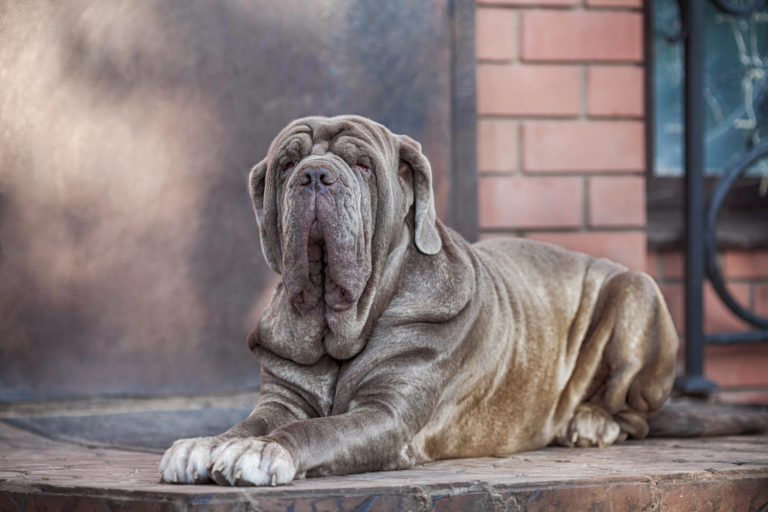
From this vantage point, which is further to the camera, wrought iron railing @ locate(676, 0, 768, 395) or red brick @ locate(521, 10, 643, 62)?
wrought iron railing @ locate(676, 0, 768, 395)

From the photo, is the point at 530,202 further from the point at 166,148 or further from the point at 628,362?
the point at 166,148

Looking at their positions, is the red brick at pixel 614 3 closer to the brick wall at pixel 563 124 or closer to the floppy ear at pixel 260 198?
the brick wall at pixel 563 124

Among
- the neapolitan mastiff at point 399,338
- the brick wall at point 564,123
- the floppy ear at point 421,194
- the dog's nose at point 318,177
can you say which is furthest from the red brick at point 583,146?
the dog's nose at point 318,177

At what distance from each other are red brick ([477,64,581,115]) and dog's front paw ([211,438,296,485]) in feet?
5.98

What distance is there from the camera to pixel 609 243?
3266mm

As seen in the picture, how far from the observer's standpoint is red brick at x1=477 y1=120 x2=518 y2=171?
10.5 feet

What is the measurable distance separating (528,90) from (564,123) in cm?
18

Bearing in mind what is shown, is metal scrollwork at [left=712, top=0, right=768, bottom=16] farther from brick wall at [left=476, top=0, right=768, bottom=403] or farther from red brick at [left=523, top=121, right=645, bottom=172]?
red brick at [left=523, top=121, right=645, bottom=172]

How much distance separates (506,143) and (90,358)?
63.7 inches

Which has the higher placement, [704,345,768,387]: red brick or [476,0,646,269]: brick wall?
[476,0,646,269]: brick wall

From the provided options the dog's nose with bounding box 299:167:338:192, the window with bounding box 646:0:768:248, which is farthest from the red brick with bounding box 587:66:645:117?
the dog's nose with bounding box 299:167:338:192

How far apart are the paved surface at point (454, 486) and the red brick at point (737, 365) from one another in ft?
4.69

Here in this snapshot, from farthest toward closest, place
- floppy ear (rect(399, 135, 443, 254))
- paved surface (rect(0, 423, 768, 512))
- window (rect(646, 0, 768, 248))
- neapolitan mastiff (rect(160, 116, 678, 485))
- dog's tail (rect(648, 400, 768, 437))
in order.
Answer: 1. window (rect(646, 0, 768, 248))
2. dog's tail (rect(648, 400, 768, 437))
3. floppy ear (rect(399, 135, 443, 254))
4. neapolitan mastiff (rect(160, 116, 678, 485))
5. paved surface (rect(0, 423, 768, 512))

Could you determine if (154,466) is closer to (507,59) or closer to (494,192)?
(494,192)
